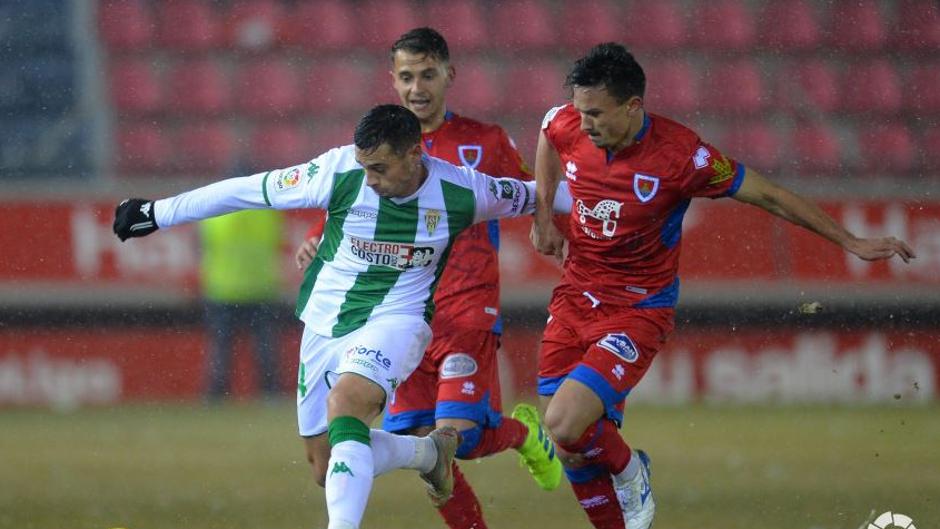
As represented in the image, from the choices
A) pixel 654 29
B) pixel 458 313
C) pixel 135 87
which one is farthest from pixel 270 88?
pixel 458 313

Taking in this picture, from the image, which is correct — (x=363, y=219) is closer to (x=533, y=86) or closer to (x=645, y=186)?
(x=645, y=186)

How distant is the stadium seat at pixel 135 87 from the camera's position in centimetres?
1168

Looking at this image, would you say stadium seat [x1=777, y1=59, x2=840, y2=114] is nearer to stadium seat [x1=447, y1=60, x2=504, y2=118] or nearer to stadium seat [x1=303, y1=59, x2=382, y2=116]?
stadium seat [x1=447, y1=60, x2=504, y2=118]

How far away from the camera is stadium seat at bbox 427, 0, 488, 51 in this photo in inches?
460

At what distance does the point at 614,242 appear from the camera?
5566 mm

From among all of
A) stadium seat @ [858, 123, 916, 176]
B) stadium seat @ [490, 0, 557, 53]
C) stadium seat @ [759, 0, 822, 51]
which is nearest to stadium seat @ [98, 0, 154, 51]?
stadium seat @ [490, 0, 557, 53]

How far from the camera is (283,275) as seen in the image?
441 inches

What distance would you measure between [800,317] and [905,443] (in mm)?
1445

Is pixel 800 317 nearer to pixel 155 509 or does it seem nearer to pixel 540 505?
pixel 540 505

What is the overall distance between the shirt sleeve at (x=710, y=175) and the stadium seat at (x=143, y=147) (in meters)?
6.76

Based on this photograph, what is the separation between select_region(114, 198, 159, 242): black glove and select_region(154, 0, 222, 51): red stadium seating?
21.9 ft

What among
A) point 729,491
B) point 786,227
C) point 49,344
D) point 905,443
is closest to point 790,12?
point 786,227

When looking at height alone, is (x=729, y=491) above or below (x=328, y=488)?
below

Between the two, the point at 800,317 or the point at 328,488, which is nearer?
the point at 328,488
